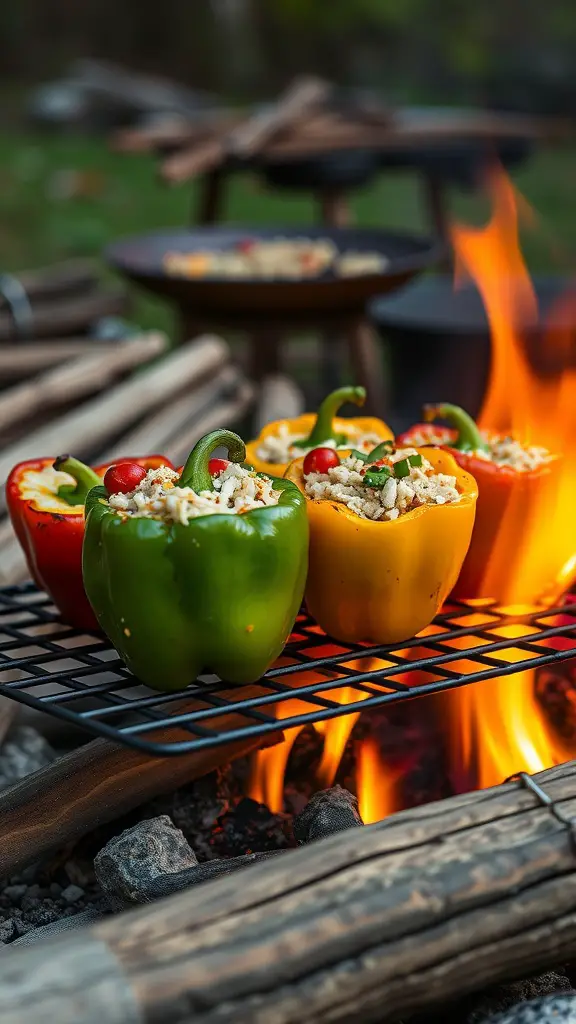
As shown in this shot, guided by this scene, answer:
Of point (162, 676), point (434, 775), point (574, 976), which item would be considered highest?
point (162, 676)

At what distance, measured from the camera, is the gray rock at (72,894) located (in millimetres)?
2846

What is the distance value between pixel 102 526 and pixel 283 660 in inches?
28.6

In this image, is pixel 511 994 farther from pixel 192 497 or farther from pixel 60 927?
pixel 192 497

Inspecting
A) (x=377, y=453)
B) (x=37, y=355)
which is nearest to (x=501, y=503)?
(x=377, y=453)

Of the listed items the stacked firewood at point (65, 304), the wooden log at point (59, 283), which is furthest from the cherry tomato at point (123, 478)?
the wooden log at point (59, 283)

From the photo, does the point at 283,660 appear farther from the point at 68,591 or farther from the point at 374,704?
the point at 374,704

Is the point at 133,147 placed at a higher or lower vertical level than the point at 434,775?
higher

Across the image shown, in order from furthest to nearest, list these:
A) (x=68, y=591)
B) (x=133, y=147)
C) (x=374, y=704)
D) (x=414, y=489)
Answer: (x=133, y=147) → (x=68, y=591) → (x=414, y=489) → (x=374, y=704)

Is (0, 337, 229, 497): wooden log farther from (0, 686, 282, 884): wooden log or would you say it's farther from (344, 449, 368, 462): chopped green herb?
(344, 449, 368, 462): chopped green herb

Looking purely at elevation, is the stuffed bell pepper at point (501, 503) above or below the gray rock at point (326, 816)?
above

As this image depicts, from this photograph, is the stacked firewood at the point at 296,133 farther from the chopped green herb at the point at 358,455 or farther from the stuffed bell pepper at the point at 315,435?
the chopped green herb at the point at 358,455

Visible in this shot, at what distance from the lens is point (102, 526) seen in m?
2.25

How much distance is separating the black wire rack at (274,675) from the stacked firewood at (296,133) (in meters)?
4.10

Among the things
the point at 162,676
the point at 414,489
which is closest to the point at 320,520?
the point at 414,489
